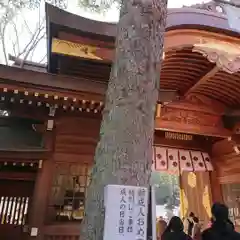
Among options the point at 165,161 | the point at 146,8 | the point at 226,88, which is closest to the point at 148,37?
the point at 146,8

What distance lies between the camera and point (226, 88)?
5836 millimetres

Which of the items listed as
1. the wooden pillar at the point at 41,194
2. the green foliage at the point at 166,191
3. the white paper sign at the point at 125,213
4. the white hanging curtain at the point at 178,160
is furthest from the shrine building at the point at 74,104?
the green foliage at the point at 166,191

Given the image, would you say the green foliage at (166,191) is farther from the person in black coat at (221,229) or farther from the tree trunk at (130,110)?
the tree trunk at (130,110)

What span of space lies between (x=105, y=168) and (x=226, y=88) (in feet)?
14.9

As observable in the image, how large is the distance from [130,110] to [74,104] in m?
2.57

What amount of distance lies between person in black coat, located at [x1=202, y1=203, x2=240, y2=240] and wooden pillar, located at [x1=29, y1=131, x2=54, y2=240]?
2745 millimetres

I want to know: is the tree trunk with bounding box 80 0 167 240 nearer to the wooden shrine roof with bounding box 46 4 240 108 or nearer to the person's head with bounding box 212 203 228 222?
the person's head with bounding box 212 203 228 222

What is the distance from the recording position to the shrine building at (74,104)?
4363mm

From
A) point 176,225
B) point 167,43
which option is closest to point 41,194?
point 176,225

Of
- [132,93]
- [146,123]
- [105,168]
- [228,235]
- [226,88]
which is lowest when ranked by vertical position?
[228,235]

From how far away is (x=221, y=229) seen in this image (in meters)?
2.45

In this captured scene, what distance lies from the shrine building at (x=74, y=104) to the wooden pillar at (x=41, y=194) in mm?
15

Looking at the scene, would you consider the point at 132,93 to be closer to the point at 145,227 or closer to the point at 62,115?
the point at 145,227

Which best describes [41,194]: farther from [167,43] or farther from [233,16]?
[233,16]
